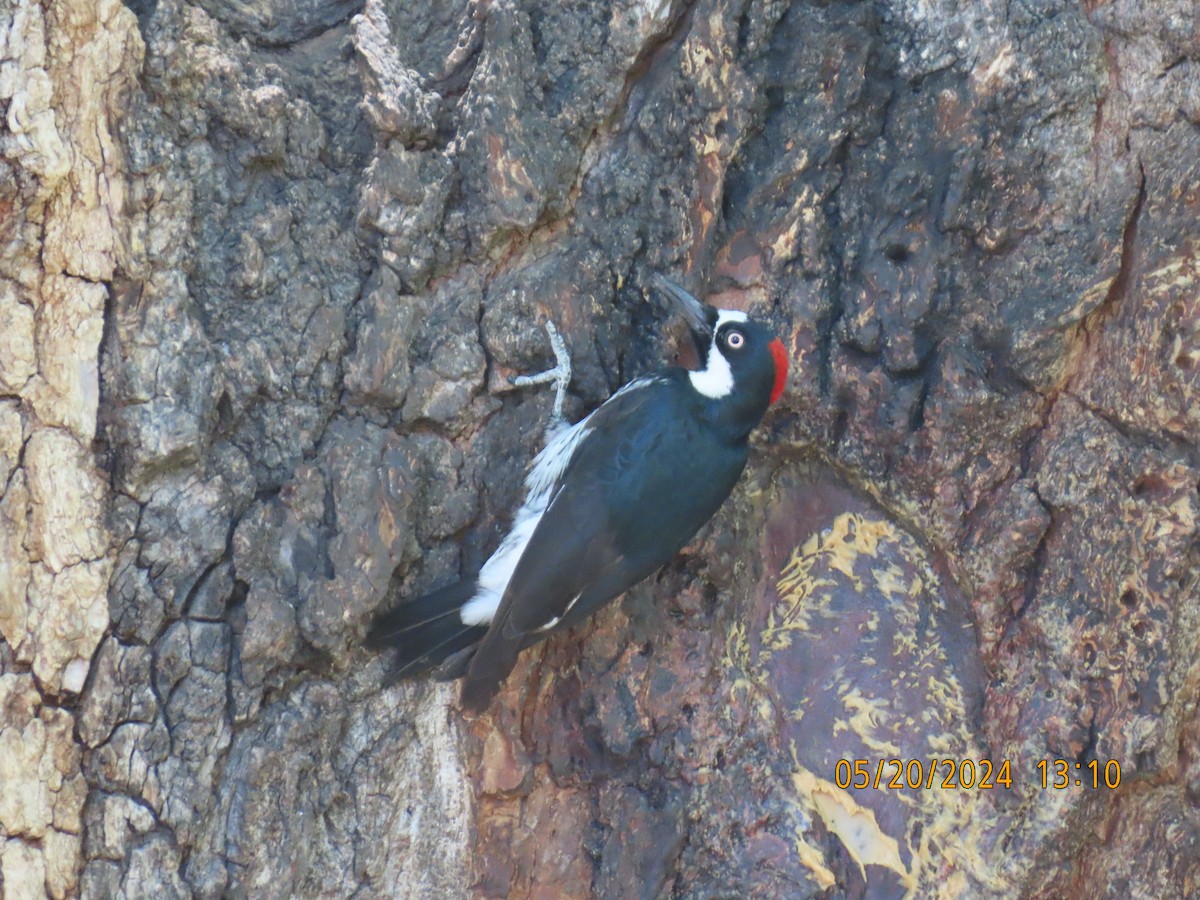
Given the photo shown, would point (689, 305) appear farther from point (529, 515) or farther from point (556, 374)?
point (529, 515)

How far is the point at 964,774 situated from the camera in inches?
111

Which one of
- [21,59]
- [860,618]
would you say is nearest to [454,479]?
[860,618]

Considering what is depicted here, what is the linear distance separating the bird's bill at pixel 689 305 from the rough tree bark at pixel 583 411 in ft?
0.27

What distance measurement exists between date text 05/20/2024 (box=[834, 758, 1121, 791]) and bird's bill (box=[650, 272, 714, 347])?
47.5 inches

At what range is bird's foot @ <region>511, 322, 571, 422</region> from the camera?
2.93 meters

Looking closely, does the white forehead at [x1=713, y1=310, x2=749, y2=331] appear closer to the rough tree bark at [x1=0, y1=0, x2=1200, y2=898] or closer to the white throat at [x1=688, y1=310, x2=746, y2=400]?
the white throat at [x1=688, y1=310, x2=746, y2=400]

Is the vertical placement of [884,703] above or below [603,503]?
below

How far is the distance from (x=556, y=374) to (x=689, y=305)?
0.40m

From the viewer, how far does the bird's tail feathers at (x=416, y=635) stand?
275 centimetres
